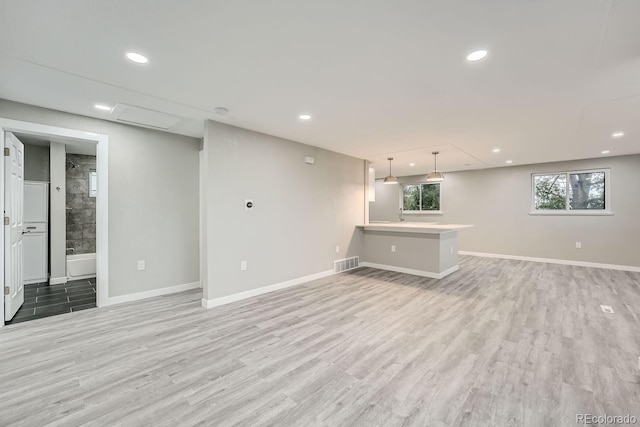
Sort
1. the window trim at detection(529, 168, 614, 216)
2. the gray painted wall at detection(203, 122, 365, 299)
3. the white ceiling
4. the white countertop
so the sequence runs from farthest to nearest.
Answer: the window trim at detection(529, 168, 614, 216) → the white countertop → the gray painted wall at detection(203, 122, 365, 299) → the white ceiling

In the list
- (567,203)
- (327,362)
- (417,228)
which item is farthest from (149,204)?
(567,203)

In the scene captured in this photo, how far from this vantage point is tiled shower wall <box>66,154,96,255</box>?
5379 mm

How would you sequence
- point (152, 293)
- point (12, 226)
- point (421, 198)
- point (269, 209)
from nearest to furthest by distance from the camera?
point (12, 226) < point (152, 293) < point (269, 209) < point (421, 198)

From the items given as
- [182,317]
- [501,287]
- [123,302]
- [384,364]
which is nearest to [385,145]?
[501,287]

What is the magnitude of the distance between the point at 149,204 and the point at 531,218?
27.6 feet

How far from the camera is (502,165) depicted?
280 inches

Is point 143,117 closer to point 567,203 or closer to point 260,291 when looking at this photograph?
point 260,291

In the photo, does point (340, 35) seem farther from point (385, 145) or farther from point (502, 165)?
point (502, 165)

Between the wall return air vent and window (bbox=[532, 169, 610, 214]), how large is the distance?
4872 mm

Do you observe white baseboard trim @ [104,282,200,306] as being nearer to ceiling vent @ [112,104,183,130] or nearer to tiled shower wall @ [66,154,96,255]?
ceiling vent @ [112,104,183,130]

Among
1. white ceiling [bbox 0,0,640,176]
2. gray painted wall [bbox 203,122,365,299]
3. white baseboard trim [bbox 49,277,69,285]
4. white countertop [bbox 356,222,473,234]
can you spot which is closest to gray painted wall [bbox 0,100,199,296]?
white ceiling [bbox 0,0,640,176]

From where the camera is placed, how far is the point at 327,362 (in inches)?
90.3

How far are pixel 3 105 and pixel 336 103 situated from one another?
3645 mm

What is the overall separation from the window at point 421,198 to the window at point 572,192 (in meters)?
2.45
